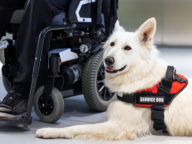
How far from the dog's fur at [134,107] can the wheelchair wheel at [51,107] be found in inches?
10.9

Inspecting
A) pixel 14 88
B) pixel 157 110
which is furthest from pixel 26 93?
pixel 157 110

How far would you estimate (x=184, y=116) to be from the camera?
68.8 inches

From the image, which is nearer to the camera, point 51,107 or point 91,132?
point 91,132

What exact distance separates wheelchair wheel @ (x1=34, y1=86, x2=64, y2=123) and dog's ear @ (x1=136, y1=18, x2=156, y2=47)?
0.70 metres

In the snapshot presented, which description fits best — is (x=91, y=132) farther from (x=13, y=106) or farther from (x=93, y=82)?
(x=93, y=82)

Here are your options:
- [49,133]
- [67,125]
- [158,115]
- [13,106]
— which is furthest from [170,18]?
[49,133]

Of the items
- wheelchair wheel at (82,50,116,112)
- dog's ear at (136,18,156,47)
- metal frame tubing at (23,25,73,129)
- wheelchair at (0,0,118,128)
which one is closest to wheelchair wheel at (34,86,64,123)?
wheelchair at (0,0,118,128)

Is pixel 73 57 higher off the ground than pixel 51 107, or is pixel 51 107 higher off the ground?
pixel 73 57

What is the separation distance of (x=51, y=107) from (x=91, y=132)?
47 centimetres

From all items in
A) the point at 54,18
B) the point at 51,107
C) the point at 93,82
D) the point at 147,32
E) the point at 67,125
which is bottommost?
the point at 67,125

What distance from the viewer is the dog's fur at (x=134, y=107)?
67.6 inches

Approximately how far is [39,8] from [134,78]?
0.79 meters

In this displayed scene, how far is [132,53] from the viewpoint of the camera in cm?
175

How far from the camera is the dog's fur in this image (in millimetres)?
1717
